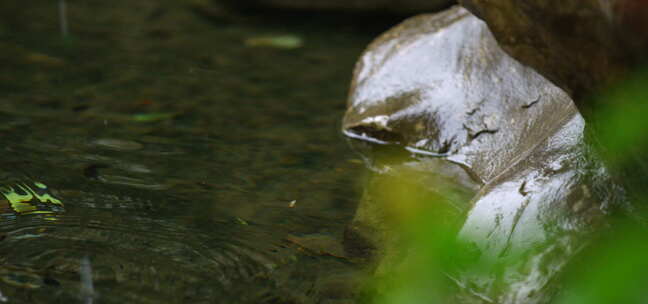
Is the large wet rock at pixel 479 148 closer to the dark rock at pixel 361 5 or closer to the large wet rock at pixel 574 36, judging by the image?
the large wet rock at pixel 574 36

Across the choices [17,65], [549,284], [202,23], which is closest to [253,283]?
[549,284]

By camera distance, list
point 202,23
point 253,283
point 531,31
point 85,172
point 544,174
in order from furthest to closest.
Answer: point 202,23 → point 85,172 → point 544,174 → point 253,283 → point 531,31

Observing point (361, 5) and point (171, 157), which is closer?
point (171, 157)

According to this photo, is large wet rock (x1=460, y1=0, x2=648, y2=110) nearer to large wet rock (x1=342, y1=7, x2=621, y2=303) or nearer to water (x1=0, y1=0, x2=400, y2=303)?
large wet rock (x1=342, y1=7, x2=621, y2=303)

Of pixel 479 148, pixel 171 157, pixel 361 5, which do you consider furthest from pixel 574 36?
pixel 361 5

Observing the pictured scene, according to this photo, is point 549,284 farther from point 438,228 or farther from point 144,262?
point 438,228

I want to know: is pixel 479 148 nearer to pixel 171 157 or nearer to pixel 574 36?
pixel 171 157
